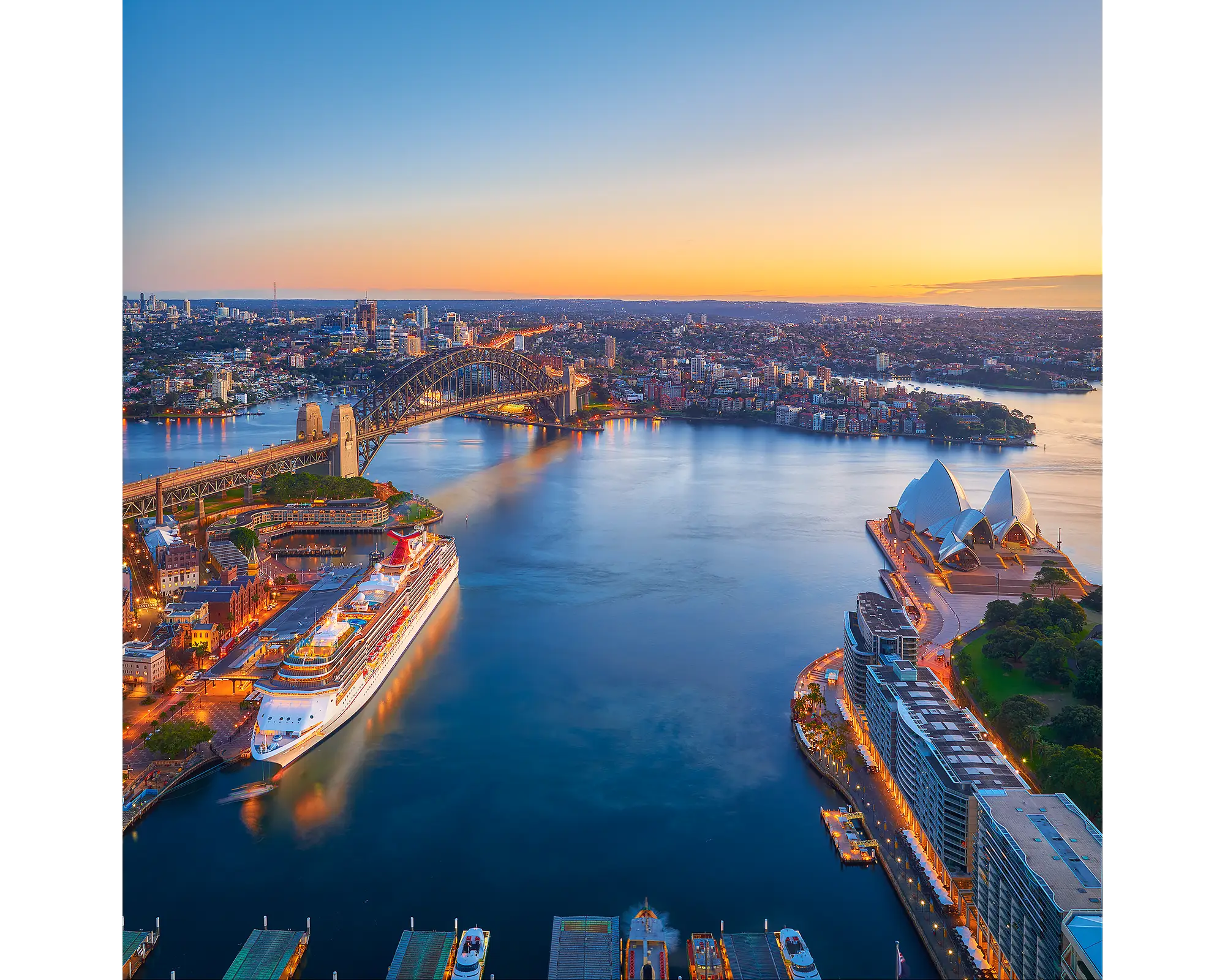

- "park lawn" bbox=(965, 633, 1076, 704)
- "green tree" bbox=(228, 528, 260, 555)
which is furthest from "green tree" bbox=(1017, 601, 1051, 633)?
"green tree" bbox=(228, 528, 260, 555)

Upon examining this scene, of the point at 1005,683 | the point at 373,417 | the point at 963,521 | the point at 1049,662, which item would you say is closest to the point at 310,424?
the point at 373,417

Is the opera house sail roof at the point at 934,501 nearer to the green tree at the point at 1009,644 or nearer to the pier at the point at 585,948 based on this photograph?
the green tree at the point at 1009,644

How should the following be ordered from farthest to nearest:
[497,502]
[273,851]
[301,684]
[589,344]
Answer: [589,344]
[497,502]
[301,684]
[273,851]

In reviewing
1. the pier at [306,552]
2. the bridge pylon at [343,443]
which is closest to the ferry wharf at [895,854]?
the pier at [306,552]
